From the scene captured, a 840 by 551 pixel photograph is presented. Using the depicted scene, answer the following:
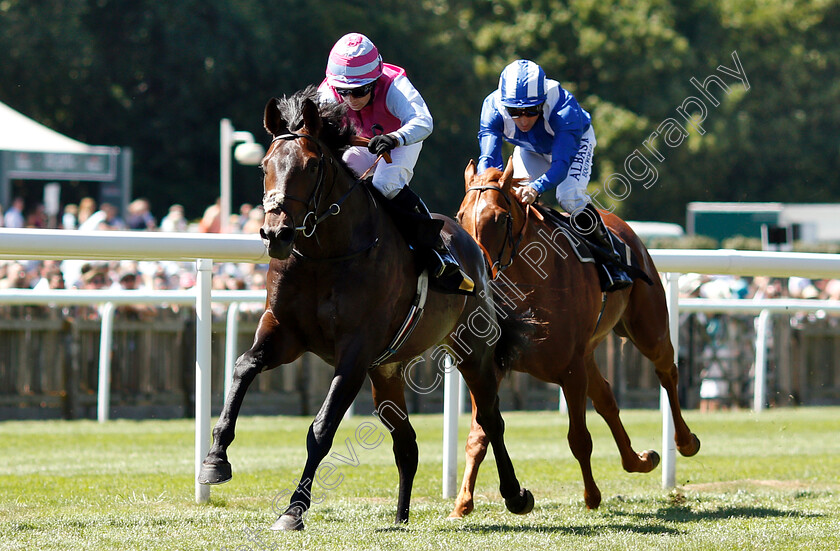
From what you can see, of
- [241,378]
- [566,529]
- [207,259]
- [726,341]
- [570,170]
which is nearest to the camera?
[241,378]

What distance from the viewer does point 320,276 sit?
5227 mm

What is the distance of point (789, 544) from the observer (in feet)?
16.9

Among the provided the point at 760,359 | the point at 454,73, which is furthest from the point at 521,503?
the point at 454,73

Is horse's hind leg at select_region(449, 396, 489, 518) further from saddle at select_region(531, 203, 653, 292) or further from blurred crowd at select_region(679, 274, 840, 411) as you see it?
blurred crowd at select_region(679, 274, 840, 411)

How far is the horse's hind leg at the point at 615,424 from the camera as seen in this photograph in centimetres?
693

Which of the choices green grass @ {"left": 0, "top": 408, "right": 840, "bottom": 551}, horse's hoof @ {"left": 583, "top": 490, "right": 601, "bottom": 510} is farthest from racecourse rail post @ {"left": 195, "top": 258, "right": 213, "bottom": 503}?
horse's hoof @ {"left": 583, "top": 490, "right": 601, "bottom": 510}

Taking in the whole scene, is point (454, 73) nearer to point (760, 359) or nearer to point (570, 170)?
point (760, 359)

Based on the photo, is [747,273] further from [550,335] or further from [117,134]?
[117,134]

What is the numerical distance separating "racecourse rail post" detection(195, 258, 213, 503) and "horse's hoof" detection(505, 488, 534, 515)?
1494mm

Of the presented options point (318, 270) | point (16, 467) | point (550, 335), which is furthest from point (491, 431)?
point (16, 467)

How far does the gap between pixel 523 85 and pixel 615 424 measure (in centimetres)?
200

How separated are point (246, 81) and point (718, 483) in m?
24.6

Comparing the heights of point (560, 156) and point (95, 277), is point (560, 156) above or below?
above

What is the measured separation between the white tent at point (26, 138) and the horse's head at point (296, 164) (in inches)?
553
